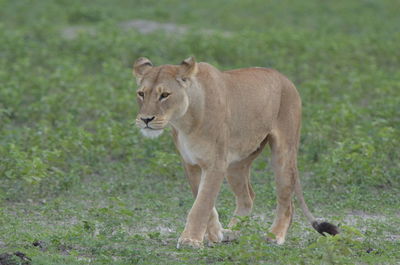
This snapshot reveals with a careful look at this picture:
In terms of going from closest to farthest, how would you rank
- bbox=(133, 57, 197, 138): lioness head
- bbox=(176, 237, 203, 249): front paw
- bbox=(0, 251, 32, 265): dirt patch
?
bbox=(0, 251, 32, 265): dirt patch → bbox=(133, 57, 197, 138): lioness head → bbox=(176, 237, 203, 249): front paw

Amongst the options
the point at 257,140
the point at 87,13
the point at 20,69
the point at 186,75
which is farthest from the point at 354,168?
the point at 87,13

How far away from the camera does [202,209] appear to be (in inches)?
247

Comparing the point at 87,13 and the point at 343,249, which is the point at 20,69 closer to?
the point at 87,13

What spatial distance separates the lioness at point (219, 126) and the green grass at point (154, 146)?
244 millimetres

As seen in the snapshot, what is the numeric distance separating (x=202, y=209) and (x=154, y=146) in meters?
3.21

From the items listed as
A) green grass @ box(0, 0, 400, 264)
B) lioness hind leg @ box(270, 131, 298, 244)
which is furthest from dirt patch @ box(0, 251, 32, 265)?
lioness hind leg @ box(270, 131, 298, 244)

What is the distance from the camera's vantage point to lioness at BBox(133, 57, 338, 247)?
6.21 metres

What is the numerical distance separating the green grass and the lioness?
244mm

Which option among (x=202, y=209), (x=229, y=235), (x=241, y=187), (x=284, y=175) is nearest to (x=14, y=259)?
(x=202, y=209)

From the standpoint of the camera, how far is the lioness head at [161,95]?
239 inches

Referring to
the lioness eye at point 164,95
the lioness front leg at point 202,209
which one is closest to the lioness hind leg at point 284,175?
the lioness front leg at point 202,209

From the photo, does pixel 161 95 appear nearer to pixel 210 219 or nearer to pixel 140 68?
pixel 140 68

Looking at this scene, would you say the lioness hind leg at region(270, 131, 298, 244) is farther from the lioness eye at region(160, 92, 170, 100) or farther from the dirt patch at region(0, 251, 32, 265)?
the dirt patch at region(0, 251, 32, 265)

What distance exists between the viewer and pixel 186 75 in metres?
6.27
